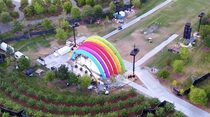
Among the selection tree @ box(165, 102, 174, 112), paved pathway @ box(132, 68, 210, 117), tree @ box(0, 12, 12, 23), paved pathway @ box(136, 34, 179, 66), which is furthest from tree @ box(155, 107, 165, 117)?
tree @ box(0, 12, 12, 23)

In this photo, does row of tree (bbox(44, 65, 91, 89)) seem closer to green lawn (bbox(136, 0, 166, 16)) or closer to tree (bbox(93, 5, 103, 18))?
tree (bbox(93, 5, 103, 18))

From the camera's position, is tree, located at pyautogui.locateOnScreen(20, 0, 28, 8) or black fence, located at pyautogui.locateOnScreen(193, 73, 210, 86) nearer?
black fence, located at pyautogui.locateOnScreen(193, 73, 210, 86)

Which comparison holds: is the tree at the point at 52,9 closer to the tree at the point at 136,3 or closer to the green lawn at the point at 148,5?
the tree at the point at 136,3

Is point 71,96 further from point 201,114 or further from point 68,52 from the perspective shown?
point 201,114

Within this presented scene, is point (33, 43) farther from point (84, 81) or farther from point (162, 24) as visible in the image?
point (162, 24)

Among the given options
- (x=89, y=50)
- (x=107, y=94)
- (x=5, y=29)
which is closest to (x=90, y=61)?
(x=89, y=50)

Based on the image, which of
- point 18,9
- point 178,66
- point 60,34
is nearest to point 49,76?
point 60,34
